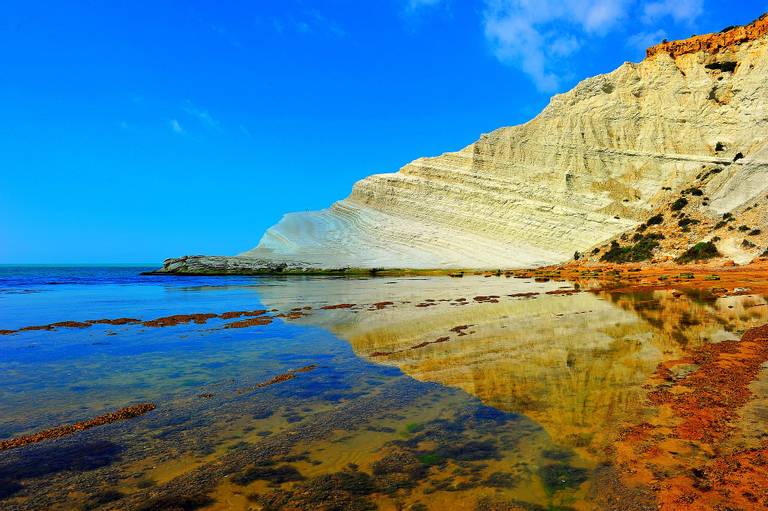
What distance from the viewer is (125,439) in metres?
4.71

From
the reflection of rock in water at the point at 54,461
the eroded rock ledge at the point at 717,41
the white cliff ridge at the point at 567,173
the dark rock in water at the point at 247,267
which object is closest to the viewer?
the reflection of rock in water at the point at 54,461

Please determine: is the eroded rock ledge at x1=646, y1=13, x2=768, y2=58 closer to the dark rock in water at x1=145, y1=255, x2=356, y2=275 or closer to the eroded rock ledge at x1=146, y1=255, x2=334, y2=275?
the dark rock in water at x1=145, y1=255, x2=356, y2=275

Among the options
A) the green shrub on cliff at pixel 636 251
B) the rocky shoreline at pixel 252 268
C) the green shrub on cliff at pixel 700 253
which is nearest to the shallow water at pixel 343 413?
the green shrub on cliff at pixel 700 253

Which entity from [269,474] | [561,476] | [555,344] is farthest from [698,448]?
[555,344]

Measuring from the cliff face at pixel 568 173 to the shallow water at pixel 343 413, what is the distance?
40.7 meters

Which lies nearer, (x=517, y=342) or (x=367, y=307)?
(x=517, y=342)

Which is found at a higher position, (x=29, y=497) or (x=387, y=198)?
(x=387, y=198)

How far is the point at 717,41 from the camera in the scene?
2222 inches

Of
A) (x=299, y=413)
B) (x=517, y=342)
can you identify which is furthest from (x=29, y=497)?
(x=517, y=342)

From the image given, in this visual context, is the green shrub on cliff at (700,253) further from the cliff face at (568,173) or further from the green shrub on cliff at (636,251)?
the cliff face at (568,173)

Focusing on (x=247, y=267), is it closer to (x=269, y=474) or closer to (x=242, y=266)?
(x=242, y=266)

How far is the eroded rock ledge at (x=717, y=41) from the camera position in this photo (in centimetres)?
5403

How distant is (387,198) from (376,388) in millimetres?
54584

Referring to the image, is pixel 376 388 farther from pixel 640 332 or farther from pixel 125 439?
pixel 640 332
